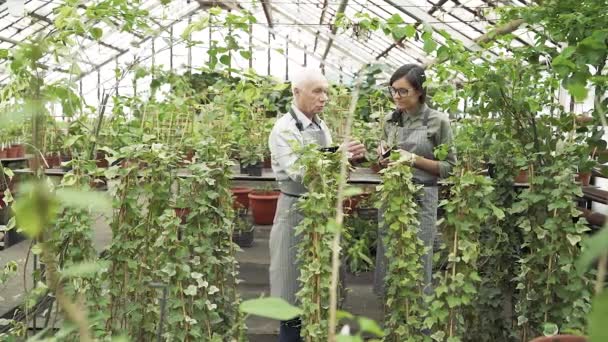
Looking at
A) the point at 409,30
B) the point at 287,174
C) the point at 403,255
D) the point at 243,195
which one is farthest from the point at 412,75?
the point at 243,195

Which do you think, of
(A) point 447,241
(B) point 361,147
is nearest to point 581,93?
(A) point 447,241

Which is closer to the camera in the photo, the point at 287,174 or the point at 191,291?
the point at 191,291

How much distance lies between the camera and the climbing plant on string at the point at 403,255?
2.50 meters

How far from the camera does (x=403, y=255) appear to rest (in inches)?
99.5

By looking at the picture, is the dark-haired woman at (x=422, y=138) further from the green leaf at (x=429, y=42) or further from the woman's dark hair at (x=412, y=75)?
the green leaf at (x=429, y=42)

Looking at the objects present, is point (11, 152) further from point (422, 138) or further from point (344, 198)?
point (344, 198)

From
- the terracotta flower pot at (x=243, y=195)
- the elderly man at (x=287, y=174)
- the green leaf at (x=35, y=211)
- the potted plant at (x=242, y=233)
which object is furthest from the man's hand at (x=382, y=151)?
the terracotta flower pot at (x=243, y=195)

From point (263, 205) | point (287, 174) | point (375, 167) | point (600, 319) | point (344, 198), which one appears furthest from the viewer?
point (263, 205)

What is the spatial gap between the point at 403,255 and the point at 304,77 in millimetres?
902

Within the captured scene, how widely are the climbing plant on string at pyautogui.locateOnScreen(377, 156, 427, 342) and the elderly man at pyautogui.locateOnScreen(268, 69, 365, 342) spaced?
29cm

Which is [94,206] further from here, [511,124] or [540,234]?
[511,124]

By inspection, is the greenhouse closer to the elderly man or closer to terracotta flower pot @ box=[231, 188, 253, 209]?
the elderly man

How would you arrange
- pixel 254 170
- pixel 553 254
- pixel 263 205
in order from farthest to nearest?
pixel 263 205 < pixel 254 170 < pixel 553 254

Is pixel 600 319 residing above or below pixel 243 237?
above
